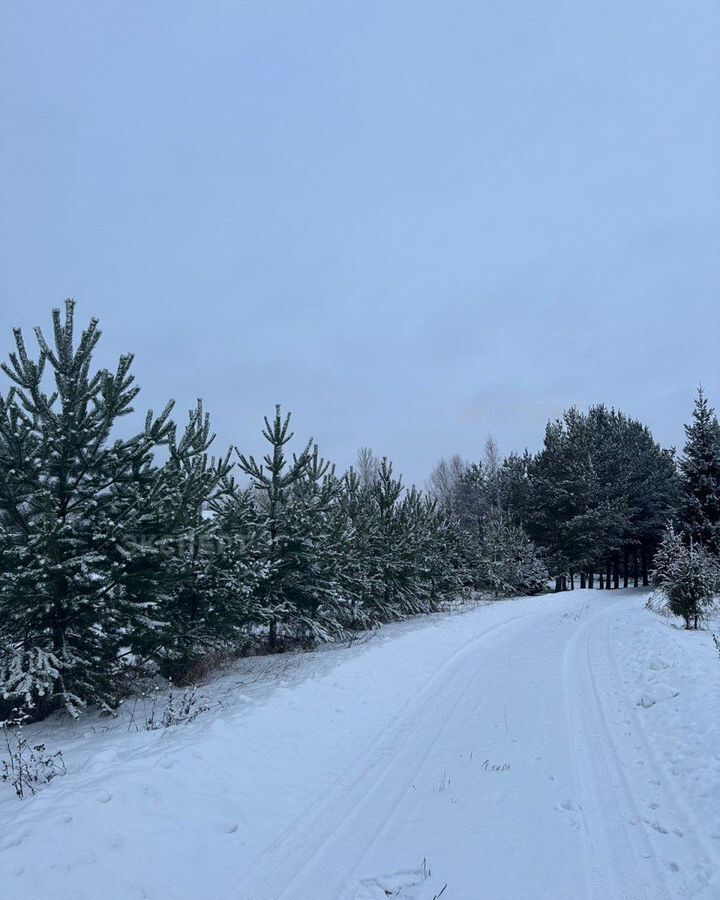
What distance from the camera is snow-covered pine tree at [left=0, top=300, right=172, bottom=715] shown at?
8258mm

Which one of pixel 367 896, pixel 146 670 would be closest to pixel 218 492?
pixel 146 670

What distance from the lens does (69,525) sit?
8.40m

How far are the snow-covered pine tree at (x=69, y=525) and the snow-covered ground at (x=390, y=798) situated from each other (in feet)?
3.76

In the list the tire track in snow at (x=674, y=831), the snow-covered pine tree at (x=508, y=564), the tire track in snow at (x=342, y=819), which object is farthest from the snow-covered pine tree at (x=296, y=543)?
the snow-covered pine tree at (x=508, y=564)

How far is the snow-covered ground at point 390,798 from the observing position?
13.5 ft

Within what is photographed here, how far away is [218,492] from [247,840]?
8826mm

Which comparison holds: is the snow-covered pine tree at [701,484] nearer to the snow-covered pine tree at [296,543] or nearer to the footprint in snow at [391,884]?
the snow-covered pine tree at [296,543]

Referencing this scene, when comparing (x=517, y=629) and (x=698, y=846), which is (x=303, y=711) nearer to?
(x=698, y=846)

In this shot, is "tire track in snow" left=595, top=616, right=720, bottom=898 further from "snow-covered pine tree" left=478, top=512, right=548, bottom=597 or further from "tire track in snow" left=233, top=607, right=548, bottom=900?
"snow-covered pine tree" left=478, top=512, right=548, bottom=597

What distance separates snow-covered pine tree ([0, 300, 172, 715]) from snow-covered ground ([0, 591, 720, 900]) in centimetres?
115

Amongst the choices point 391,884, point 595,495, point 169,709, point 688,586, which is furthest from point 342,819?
point 595,495

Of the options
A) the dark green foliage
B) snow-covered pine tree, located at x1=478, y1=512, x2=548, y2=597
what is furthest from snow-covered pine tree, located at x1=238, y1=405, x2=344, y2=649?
the dark green foliage

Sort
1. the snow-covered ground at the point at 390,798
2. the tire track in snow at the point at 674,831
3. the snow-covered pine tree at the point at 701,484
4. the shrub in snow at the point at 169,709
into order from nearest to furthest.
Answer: the tire track in snow at the point at 674,831, the snow-covered ground at the point at 390,798, the shrub in snow at the point at 169,709, the snow-covered pine tree at the point at 701,484

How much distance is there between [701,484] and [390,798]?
107 feet
